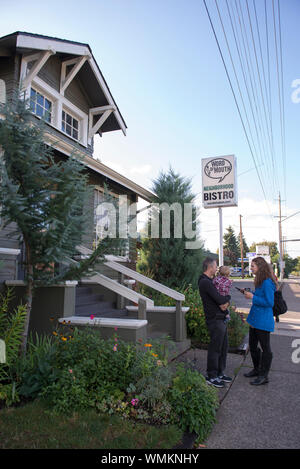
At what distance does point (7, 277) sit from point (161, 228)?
4354 mm

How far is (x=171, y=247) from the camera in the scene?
26.6ft

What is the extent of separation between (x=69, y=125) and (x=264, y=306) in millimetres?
8477

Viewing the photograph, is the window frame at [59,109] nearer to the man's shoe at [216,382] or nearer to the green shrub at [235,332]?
the green shrub at [235,332]

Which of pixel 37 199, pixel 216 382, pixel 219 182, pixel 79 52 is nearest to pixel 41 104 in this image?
pixel 79 52

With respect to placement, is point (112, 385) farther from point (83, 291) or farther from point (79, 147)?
point (79, 147)

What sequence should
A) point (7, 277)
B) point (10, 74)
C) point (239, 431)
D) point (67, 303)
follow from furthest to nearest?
point (10, 74) → point (7, 277) → point (67, 303) → point (239, 431)

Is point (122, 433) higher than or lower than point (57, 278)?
lower

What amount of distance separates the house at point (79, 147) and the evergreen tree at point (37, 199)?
1.10 feet

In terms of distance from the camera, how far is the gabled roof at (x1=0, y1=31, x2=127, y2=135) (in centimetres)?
732

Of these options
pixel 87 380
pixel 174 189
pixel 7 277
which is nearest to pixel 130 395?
pixel 87 380

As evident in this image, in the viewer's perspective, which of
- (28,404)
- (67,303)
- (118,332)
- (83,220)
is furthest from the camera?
(67,303)

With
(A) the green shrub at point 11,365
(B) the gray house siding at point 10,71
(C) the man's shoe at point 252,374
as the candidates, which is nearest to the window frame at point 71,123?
(B) the gray house siding at point 10,71

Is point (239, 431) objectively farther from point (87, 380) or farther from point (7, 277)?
point (7, 277)

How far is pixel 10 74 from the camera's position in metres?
7.73
